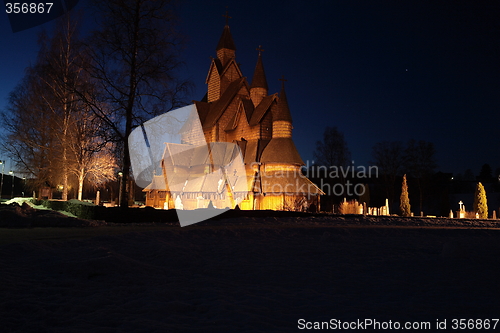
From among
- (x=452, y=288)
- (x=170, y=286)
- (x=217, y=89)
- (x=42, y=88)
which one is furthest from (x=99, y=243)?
(x=217, y=89)

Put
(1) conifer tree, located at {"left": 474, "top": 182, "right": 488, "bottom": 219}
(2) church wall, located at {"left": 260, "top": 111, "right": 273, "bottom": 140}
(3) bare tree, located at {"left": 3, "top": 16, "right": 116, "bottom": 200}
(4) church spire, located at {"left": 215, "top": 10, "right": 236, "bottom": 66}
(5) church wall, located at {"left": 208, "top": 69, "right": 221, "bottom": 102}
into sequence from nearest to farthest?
(3) bare tree, located at {"left": 3, "top": 16, "right": 116, "bottom": 200}
(1) conifer tree, located at {"left": 474, "top": 182, "right": 488, "bottom": 219}
(2) church wall, located at {"left": 260, "top": 111, "right": 273, "bottom": 140}
(4) church spire, located at {"left": 215, "top": 10, "right": 236, "bottom": 66}
(5) church wall, located at {"left": 208, "top": 69, "right": 221, "bottom": 102}

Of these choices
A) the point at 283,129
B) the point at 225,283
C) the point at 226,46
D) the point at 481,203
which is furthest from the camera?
the point at 226,46

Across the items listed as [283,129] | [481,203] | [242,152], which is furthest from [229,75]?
[481,203]

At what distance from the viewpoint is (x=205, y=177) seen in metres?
34.2

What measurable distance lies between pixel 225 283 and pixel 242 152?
27996 mm

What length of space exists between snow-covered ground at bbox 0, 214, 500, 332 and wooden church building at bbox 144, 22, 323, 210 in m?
18.9

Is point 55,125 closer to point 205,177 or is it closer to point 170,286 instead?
point 205,177

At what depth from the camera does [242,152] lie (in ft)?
113

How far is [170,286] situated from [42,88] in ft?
86.9

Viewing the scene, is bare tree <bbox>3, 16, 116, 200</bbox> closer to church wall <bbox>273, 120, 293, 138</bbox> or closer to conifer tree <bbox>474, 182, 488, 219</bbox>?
church wall <bbox>273, 120, 293, 138</bbox>

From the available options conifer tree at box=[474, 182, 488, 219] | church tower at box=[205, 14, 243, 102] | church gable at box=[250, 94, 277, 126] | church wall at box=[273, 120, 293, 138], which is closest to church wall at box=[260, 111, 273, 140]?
church gable at box=[250, 94, 277, 126]

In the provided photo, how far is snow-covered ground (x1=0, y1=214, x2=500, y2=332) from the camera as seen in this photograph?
4.86 meters

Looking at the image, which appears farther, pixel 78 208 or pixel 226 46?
pixel 226 46

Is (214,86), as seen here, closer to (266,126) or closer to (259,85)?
(259,85)
